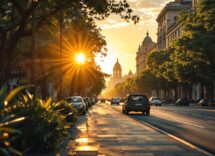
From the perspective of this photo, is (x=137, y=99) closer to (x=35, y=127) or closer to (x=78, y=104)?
(x=78, y=104)

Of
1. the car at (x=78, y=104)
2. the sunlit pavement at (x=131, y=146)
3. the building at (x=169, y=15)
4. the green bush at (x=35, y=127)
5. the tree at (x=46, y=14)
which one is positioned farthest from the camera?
the building at (x=169, y=15)

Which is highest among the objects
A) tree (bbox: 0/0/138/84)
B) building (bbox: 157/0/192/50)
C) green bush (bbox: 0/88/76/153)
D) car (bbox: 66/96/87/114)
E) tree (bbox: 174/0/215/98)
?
building (bbox: 157/0/192/50)

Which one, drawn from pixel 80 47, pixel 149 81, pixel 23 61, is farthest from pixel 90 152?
pixel 149 81

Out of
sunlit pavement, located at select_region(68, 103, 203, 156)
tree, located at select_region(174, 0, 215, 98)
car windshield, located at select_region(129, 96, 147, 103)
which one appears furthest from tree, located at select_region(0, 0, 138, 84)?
tree, located at select_region(174, 0, 215, 98)

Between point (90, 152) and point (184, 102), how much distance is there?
70535 mm

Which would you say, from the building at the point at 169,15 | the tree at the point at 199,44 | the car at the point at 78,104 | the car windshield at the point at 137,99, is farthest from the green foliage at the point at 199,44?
the building at the point at 169,15

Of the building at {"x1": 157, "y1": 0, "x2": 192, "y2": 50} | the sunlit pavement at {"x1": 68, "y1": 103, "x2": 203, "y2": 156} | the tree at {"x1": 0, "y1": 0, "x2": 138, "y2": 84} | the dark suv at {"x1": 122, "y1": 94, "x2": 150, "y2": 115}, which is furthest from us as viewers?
the building at {"x1": 157, "y1": 0, "x2": 192, "y2": 50}

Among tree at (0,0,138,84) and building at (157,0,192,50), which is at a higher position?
building at (157,0,192,50)

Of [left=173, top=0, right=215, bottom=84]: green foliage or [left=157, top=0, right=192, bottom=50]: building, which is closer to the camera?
[left=173, top=0, right=215, bottom=84]: green foliage

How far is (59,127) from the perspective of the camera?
12352 millimetres

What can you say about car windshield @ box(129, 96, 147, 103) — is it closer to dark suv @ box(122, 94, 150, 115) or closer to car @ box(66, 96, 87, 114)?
dark suv @ box(122, 94, 150, 115)

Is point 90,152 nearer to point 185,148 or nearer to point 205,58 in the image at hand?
point 185,148

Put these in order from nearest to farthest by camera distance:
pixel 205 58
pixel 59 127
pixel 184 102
Result: 1. pixel 59 127
2. pixel 205 58
3. pixel 184 102

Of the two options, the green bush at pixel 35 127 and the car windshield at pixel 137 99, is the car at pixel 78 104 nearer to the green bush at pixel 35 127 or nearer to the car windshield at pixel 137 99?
the car windshield at pixel 137 99
